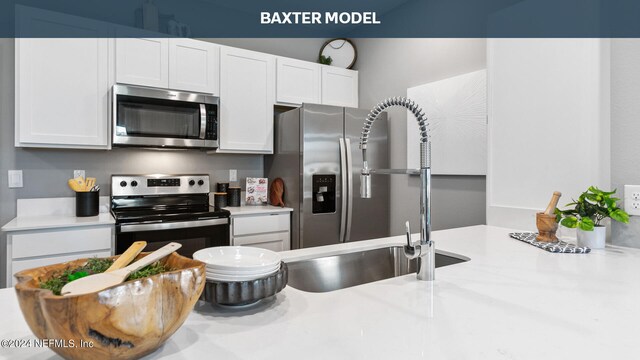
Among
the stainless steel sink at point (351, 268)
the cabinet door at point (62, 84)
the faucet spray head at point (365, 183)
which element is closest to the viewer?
the faucet spray head at point (365, 183)

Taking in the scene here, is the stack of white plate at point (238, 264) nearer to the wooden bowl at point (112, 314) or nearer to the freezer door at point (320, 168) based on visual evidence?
the wooden bowl at point (112, 314)

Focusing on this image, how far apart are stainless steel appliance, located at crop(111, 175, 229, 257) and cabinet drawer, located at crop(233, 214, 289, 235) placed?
0.36 feet

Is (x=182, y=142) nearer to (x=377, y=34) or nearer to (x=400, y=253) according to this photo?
(x=400, y=253)

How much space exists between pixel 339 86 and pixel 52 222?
2652 millimetres

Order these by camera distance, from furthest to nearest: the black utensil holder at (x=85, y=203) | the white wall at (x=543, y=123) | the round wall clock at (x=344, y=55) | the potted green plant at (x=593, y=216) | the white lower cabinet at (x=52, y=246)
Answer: the round wall clock at (x=344, y=55) < the black utensil holder at (x=85, y=203) < the white lower cabinet at (x=52, y=246) < the white wall at (x=543, y=123) < the potted green plant at (x=593, y=216)

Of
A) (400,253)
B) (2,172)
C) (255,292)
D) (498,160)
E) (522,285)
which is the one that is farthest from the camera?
(2,172)

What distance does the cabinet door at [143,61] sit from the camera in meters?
2.56

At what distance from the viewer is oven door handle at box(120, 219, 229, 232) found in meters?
2.28

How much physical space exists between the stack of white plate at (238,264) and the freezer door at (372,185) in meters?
2.21

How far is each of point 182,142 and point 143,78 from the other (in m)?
0.53

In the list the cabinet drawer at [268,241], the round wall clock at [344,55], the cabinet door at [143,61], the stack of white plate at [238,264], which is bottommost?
the cabinet drawer at [268,241]

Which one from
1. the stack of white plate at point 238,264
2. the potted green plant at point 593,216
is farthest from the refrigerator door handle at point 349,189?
the stack of white plate at point 238,264

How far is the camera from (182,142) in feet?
9.00

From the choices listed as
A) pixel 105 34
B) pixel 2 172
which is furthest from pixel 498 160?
pixel 2 172
